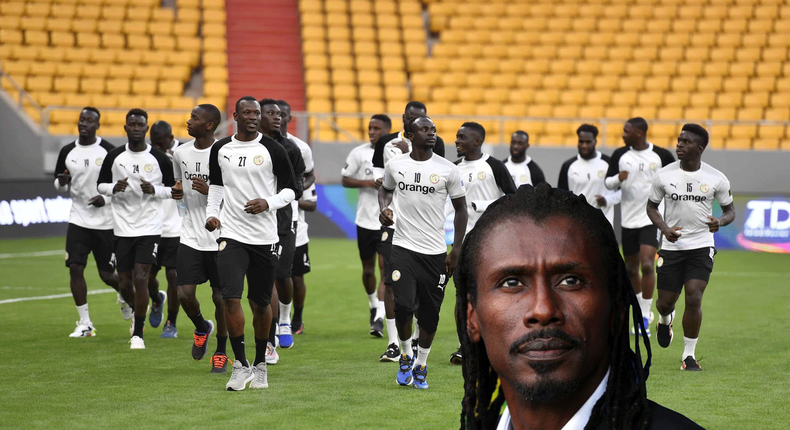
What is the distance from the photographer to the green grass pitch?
6988 millimetres

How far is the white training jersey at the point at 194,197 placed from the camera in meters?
A: 8.87

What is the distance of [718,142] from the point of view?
2422cm

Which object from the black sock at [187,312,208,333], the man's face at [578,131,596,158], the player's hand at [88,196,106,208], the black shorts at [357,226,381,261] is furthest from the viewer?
the man's face at [578,131,596,158]

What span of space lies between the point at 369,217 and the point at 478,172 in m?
2.19

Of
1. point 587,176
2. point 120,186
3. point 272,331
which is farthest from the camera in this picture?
point 587,176

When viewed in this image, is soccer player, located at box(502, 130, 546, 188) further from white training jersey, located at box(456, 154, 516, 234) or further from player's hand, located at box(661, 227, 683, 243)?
player's hand, located at box(661, 227, 683, 243)

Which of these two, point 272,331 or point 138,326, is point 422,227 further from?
point 138,326

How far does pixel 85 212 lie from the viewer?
10969 mm

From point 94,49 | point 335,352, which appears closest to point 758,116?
point 94,49

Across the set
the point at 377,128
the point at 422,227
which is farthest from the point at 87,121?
the point at 422,227

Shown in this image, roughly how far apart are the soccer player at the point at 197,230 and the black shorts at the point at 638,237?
5.08 meters

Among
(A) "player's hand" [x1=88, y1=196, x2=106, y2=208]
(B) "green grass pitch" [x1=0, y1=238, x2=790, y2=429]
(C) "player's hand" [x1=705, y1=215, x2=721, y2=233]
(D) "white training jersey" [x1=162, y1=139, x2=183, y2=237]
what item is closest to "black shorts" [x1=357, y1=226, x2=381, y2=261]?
(B) "green grass pitch" [x1=0, y1=238, x2=790, y2=429]

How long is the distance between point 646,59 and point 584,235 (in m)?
26.2

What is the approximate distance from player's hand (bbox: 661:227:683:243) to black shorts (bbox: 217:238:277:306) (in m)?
3.64
